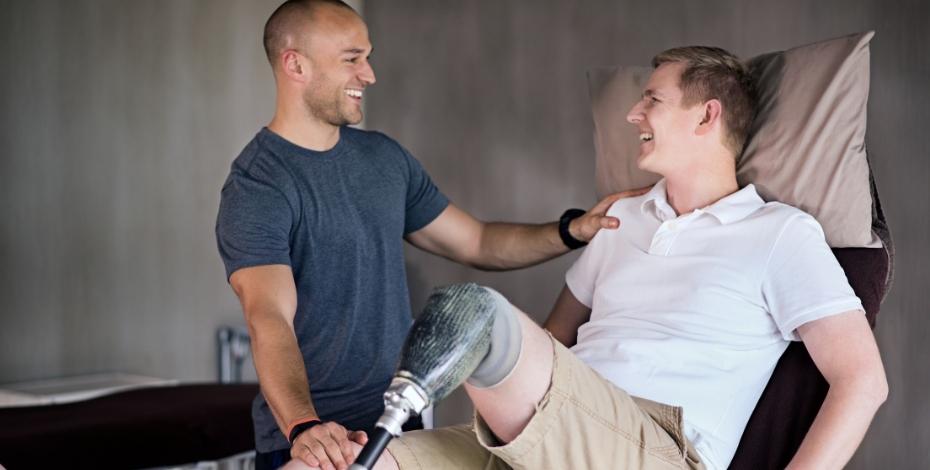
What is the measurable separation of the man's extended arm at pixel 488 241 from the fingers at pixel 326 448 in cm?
92

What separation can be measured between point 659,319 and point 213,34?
8.62ft

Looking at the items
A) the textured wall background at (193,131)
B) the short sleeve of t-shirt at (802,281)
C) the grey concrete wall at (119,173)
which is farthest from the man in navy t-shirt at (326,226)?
the grey concrete wall at (119,173)

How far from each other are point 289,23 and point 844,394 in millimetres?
1313

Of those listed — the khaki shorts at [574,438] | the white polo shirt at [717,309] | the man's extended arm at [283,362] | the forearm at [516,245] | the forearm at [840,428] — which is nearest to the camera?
the khaki shorts at [574,438]

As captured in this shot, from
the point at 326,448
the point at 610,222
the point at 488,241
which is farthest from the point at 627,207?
the point at 326,448

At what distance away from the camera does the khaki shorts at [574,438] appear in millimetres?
1279

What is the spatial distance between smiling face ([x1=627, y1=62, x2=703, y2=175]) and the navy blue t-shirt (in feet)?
1.86

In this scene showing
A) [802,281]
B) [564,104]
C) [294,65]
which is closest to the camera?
[802,281]

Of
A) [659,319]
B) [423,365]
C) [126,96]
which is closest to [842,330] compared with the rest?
[659,319]

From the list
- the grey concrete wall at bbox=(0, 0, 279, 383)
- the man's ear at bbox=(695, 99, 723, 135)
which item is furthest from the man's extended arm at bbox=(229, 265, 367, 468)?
the grey concrete wall at bbox=(0, 0, 279, 383)

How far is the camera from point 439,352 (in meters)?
1.09

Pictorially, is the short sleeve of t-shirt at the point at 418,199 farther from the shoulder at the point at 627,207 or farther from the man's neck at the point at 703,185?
the man's neck at the point at 703,185

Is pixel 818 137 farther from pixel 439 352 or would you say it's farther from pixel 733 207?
pixel 439 352

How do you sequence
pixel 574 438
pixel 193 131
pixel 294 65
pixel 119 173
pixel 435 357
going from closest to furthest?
pixel 435 357 < pixel 574 438 < pixel 294 65 < pixel 119 173 < pixel 193 131
